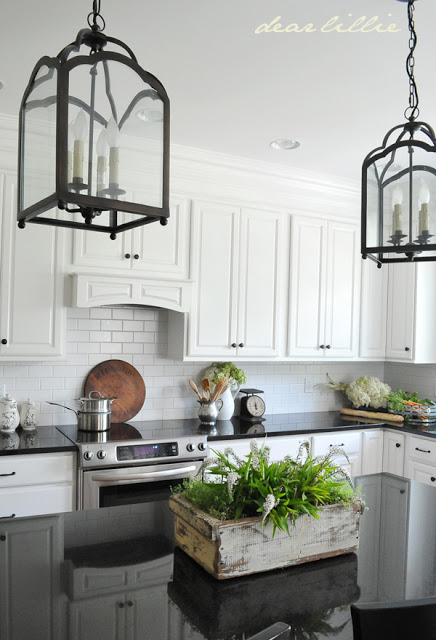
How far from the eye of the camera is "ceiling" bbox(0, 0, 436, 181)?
221 centimetres

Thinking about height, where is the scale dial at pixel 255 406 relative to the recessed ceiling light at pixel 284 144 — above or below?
below

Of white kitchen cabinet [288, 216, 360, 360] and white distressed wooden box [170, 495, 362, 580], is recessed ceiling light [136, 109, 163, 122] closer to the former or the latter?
white distressed wooden box [170, 495, 362, 580]

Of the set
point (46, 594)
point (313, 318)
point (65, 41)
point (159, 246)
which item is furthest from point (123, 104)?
point (313, 318)

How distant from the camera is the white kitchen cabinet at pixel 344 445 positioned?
4.01 meters

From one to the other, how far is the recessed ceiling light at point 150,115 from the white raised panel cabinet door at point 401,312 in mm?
3580

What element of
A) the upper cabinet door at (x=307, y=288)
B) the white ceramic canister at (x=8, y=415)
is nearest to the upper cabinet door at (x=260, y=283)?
the upper cabinet door at (x=307, y=288)

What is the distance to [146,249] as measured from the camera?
3.70 m

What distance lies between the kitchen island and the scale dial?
2382 mm

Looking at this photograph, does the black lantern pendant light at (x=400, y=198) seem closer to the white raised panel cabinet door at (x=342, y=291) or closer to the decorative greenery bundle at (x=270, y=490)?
the decorative greenery bundle at (x=270, y=490)

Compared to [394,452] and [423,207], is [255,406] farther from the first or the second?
[423,207]

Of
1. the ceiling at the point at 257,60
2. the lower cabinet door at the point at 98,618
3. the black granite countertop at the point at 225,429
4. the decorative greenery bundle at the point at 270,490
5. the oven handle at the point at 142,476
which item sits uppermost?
the ceiling at the point at 257,60

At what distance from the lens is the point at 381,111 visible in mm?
3092

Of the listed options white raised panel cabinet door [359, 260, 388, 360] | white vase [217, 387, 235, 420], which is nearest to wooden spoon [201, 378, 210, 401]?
white vase [217, 387, 235, 420]

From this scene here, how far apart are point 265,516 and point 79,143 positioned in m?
0.96
